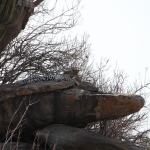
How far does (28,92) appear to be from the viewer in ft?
31.5

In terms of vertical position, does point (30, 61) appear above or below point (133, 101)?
A: above

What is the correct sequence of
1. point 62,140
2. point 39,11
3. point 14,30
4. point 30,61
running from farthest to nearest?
point 39,11, point 30,61, point 14,30, point 62,140

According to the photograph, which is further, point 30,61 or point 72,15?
point 72,15

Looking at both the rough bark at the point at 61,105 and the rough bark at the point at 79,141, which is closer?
the rough bark at the point at 79,141

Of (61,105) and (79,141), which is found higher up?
(61,105)

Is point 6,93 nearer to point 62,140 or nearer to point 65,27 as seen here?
point 62,140

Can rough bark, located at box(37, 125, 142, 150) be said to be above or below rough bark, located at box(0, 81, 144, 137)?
below

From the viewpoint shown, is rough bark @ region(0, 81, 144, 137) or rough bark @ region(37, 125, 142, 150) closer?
rough bark @ region(37, 125, 142, 150)

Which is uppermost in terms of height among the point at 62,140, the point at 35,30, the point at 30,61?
the point at 35,30

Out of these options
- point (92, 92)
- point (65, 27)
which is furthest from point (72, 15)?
point (92, 92)

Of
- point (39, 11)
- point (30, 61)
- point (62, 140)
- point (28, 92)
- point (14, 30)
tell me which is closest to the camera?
point (62, 140)

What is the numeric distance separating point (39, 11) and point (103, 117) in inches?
229

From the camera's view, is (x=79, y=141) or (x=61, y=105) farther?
(x=61, y=105)

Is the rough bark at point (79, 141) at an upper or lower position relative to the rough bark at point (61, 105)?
lower
